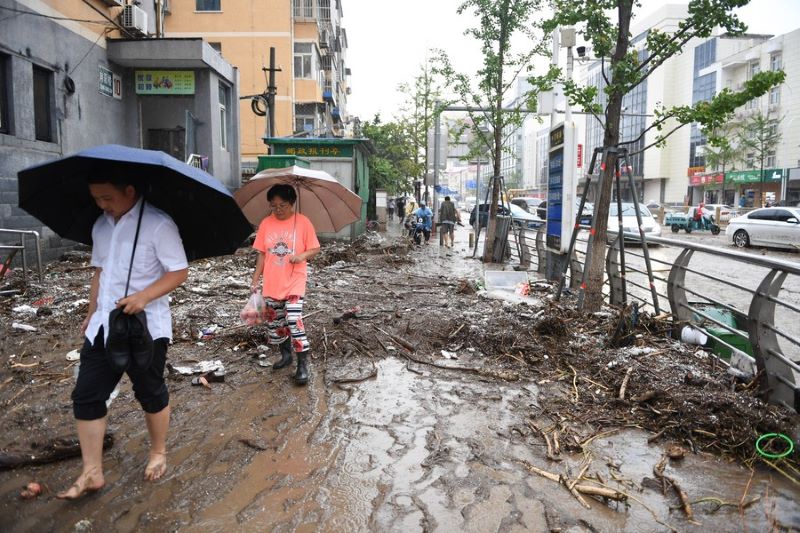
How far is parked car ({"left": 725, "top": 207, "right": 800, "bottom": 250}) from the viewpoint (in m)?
A: 18.7

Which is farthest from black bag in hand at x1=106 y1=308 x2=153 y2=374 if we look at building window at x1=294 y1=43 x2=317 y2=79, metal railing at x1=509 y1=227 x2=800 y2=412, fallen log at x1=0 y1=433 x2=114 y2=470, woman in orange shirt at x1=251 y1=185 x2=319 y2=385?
building window at x1=294 y1=43 x2=317 y2=79

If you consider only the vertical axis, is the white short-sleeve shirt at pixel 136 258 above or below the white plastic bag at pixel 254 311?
above

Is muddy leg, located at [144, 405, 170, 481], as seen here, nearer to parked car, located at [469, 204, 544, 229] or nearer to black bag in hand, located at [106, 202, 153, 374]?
black bag in hand, located at [106, 202, 153, 374]

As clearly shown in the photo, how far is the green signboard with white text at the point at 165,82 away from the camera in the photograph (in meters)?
15.3

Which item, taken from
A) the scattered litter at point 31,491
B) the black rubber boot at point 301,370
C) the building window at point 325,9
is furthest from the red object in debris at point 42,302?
the building window at point 325,9

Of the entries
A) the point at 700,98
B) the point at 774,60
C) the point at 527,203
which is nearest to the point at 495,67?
the point at 527,203

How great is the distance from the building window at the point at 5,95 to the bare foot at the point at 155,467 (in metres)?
9.58

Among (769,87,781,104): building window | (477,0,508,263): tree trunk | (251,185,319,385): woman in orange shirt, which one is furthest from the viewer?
(769,87,781,104): building window

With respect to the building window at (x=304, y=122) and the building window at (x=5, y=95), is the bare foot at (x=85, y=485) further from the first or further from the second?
the building window at (x=304, y=122)

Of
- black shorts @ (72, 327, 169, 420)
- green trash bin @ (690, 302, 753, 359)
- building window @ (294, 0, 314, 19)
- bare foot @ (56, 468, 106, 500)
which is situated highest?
building window @ (294, 0, 314, 19)

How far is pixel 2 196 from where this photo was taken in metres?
9.85

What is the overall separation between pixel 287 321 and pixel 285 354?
0.53m

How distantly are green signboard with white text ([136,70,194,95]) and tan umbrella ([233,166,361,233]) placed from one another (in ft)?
39.3

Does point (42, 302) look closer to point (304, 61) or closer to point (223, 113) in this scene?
point (223, 113)
